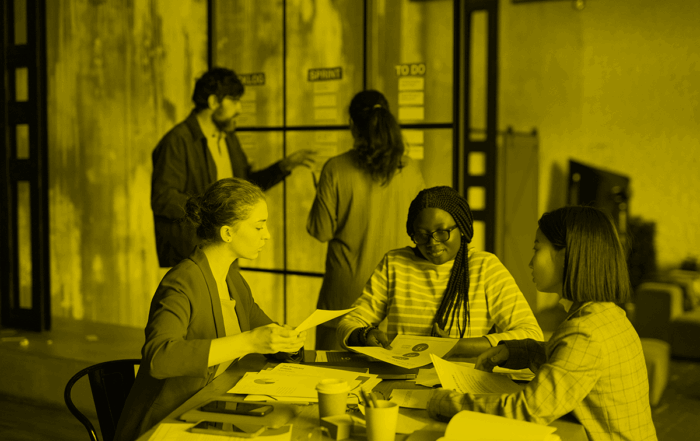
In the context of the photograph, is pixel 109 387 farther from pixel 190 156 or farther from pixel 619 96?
pixel 619 96

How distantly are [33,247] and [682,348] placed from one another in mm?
5170

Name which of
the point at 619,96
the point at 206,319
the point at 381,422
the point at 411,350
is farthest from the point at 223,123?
the point at 619,96

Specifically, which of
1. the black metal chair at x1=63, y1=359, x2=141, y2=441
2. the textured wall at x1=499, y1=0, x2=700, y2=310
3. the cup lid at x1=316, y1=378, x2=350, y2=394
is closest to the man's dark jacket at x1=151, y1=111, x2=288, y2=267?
the black metal chair at x1=63, y1=359, x2=141, y2=441

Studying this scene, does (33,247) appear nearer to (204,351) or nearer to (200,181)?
(200,181)

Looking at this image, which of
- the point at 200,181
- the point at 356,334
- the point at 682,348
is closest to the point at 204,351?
the point at 356,334

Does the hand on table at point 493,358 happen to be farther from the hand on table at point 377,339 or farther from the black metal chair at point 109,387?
the black metal chair at point 109,387

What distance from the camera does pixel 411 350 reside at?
6.67ft

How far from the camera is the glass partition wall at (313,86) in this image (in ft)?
13.3

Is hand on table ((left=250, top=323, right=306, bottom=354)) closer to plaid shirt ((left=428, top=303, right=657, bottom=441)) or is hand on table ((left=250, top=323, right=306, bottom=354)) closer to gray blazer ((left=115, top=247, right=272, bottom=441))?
gray blazer ((left=115, top=247, right=272, bottom=441))

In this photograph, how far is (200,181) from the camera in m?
3.88

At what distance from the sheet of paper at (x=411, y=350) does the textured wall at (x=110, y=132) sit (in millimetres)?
3365

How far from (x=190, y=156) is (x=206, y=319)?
207 cm

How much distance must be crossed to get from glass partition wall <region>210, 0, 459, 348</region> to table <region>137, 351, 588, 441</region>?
7.54 ft

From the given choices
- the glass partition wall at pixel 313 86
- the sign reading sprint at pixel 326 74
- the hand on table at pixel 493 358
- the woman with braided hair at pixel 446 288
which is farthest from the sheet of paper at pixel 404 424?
the sign reading sprint at pixel 326 74
